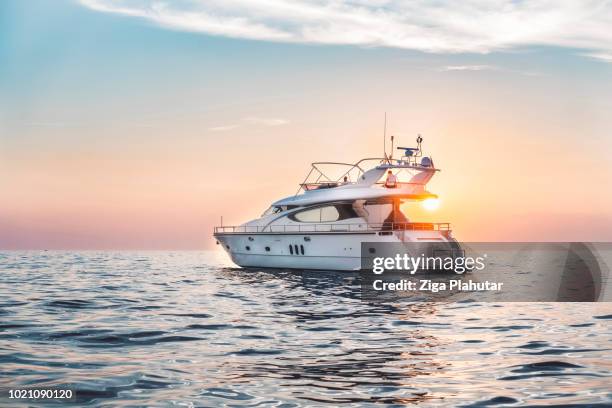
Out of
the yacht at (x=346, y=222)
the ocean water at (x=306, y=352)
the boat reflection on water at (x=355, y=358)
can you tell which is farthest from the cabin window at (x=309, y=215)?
the boat reflection on water at (x=355, y=358)

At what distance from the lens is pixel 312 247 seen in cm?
3228

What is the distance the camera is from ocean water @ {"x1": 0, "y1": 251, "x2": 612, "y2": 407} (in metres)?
7.53

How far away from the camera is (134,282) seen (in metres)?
28.3

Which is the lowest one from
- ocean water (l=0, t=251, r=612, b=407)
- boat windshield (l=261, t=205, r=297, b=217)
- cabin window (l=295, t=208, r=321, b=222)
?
ocean water (l=0, t=251, r=612, b=407)

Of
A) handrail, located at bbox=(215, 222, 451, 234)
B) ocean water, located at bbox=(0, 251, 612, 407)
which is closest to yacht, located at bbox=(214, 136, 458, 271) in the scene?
handrail, located at bbox=(215, 222, 451, 234)

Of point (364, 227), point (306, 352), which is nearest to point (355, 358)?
point (306, 352)

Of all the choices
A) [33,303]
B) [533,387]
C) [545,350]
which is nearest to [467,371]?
[533,387]

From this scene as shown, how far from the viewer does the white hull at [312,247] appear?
30.2 meters

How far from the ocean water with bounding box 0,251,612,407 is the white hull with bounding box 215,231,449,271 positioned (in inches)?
429

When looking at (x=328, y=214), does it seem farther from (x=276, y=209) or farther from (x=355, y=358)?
(x=355, y=358)

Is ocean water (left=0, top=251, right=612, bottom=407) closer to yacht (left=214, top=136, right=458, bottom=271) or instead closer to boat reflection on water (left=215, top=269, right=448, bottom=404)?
boat reflection on water (left=215, top=269, right=448, bottom=404)

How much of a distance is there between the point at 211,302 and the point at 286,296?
9.71ft

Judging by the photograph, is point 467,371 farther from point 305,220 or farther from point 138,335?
point 305,220

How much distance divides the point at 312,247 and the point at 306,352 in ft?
71.9
